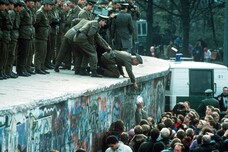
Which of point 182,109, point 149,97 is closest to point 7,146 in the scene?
point 182,109

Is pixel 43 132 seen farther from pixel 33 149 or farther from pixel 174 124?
pixel 174 124

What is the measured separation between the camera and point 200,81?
30.1 metres

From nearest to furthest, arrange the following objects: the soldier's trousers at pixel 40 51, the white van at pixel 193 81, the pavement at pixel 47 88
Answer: the pavement at pixel 47 88 → the soldier's trousers at pixel 40 51 → the white van at pixel 193 81

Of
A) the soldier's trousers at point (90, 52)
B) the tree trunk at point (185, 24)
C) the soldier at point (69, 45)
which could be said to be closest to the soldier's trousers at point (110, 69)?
the soldier's trousers at point (90, 52)

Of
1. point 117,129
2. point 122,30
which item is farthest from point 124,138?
point 122,30

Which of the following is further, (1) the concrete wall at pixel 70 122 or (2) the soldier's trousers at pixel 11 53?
(2) the soldier's trousers at pixel 11 53

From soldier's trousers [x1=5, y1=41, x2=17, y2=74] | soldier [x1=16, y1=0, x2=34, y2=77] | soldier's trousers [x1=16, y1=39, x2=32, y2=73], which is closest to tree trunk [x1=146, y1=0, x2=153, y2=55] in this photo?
soldier [x1=16, y1=0, x2=34, y2=77]

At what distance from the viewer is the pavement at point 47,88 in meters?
17.0

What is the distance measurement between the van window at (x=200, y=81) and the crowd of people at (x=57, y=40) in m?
2.97

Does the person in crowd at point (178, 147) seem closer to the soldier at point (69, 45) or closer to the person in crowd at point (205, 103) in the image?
the soldier at point (69, 45)

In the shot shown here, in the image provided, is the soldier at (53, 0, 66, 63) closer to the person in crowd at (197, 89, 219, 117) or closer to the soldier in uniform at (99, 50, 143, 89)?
the soldier in uniform at (99, 50, 143, 89)

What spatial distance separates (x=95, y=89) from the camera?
20875 millimetres

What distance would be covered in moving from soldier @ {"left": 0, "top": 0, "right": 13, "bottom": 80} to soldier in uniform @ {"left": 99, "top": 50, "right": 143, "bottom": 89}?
12.6ft

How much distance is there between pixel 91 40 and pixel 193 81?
6542 mm
